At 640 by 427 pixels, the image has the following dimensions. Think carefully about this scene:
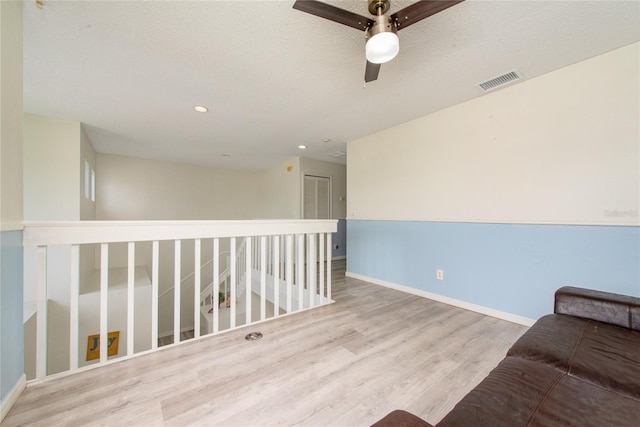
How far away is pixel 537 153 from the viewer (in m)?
2.25

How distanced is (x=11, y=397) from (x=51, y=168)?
2.89 metres

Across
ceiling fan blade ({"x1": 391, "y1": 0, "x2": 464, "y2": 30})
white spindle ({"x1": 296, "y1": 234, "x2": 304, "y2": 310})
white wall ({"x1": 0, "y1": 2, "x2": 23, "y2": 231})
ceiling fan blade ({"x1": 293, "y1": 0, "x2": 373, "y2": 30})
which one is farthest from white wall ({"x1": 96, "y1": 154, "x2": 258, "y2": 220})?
ceiling fan blade ({"x1": 391, "y1": 0, "x2": 464, "y2": 30})

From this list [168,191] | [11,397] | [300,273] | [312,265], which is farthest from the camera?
[168,191]

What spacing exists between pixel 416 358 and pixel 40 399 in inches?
88.5

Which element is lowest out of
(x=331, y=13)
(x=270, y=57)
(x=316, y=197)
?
(x=316, y=197)

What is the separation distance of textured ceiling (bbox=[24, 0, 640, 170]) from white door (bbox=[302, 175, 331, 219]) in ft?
7.27

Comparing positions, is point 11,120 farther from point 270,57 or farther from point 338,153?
point 338,153

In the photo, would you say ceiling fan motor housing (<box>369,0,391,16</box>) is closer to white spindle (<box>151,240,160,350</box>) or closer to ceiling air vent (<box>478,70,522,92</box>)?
ceiling air vent (<box>478,70,522,92</box>)

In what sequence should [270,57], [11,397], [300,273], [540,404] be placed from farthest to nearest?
[300,273] → [270,57] → [11,397] → [540,404]

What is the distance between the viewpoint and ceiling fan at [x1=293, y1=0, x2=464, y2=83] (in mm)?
1228

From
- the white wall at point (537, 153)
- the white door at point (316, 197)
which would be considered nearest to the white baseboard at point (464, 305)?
the white wall at point (537, 153)

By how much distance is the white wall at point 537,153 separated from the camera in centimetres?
188

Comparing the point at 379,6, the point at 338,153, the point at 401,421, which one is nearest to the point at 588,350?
the point at 401,421

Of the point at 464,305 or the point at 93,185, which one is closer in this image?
the point at 464,305
